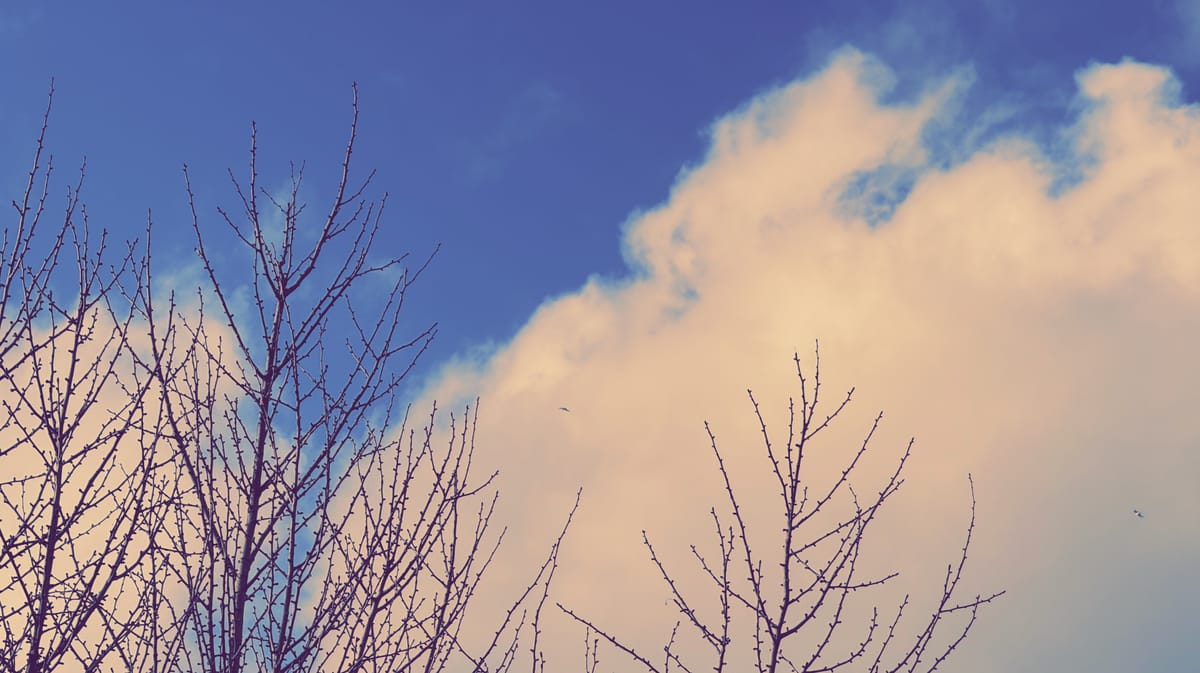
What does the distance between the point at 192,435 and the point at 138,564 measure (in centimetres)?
64

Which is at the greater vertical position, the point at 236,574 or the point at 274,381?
the point at 274,381

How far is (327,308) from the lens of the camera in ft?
17.5

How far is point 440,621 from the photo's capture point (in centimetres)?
497

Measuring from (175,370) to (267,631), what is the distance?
1.44m

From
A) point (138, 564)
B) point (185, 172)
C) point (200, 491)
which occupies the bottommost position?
point (138, 564)

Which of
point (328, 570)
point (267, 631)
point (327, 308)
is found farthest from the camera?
point (327, 308)

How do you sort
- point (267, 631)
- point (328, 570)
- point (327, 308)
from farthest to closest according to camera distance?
point (327, 308), point (328, 570), point (267, 631)

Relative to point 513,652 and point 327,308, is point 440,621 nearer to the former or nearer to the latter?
point 513,652

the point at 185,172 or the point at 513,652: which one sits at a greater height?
the point at 185,172

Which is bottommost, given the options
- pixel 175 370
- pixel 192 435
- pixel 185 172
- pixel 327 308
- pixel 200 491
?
pixel 200 491

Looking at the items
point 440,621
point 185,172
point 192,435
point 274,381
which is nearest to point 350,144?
point 185,172

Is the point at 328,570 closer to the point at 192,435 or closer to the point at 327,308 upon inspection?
the point at 192,435

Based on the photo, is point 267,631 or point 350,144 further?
point 350,144

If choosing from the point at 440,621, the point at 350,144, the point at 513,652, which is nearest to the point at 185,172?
the point at 350,144
